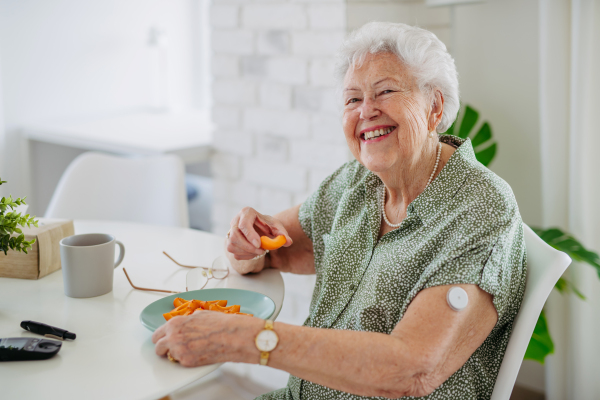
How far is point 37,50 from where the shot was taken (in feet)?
9.46

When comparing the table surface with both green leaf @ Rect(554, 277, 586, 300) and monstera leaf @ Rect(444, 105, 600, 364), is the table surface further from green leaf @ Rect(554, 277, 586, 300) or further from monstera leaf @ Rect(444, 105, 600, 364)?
green leaf @ Rect(554, 277, 586, 300)

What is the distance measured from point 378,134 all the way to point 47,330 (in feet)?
2.39

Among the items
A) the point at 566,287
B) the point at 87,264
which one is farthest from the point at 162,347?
the point at 566,287

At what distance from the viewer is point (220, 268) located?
1298mm

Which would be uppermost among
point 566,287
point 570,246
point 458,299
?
point 458,299

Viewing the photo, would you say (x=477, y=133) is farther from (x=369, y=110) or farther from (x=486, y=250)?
(x=486, y=250)

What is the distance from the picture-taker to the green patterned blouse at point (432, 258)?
38.7 inches

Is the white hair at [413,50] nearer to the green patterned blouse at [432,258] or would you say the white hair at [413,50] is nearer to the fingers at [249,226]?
the green patterned blouse at [432,258]

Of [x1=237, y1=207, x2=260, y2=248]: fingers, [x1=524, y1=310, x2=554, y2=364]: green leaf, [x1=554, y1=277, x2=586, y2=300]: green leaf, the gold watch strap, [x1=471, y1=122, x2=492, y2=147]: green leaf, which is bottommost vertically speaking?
[x1=524, y1=310, x2=554, y2=364]: green leaf

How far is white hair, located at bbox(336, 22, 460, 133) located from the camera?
1.16 meters

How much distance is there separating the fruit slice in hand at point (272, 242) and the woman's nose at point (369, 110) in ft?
1.04

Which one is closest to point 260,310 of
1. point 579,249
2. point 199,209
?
point 579,249

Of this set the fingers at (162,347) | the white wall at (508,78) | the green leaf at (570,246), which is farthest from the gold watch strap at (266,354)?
the white wall at (508,78)

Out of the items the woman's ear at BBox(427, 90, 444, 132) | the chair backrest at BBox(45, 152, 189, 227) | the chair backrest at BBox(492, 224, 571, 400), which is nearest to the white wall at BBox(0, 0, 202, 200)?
the chair backrest at BBox(45, 152, 189, 227)
